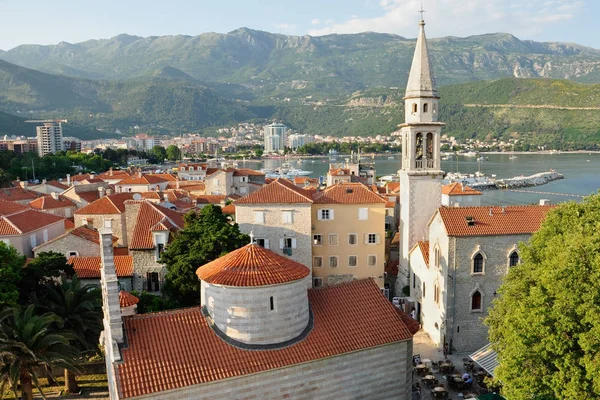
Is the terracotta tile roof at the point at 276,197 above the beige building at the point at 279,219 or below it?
above

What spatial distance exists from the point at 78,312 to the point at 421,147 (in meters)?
23.3

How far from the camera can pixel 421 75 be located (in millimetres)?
33188

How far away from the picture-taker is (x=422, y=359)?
25734 millimetres

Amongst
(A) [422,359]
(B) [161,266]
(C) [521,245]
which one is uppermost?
(C) [521,245]

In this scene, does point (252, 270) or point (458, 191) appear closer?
point (252, 270)

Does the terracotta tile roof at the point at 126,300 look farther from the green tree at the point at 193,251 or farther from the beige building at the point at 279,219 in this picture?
the beige building at the point at 279,219

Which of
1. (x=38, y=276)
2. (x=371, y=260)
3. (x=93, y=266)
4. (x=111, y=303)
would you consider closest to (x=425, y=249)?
(x=371, y=260)

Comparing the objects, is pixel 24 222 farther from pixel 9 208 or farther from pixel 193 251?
pixel 193 251

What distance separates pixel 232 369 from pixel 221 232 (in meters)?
15.0

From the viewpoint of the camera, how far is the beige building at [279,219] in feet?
114

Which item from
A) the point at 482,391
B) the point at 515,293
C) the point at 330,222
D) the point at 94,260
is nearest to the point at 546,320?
the point at 515,293

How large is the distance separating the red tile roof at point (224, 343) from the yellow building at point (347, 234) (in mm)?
18114

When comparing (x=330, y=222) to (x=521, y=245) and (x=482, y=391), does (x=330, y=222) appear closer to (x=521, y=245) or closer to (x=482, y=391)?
(x=482, y=391)

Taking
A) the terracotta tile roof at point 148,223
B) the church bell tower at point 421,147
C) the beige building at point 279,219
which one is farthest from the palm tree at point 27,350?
the church bell tower at point 421,147
